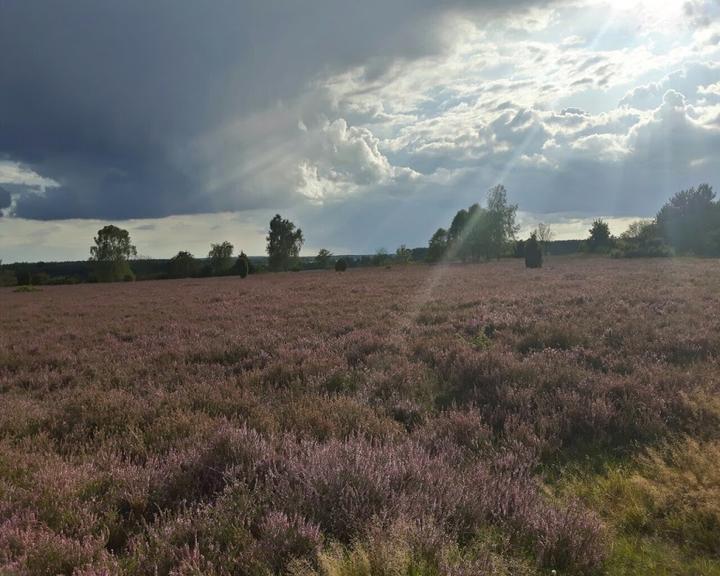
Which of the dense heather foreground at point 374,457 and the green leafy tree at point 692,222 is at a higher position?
the green leafy tree at point 692,222

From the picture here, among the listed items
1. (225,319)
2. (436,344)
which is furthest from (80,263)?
(436,344)

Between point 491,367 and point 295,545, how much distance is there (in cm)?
488

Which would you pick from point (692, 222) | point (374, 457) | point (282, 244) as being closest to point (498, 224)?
point (692, 222)

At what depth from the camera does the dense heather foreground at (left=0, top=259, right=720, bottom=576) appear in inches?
106

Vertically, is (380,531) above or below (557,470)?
above

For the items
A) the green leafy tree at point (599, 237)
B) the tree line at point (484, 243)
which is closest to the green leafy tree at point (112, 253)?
the tree line at point (484, 243)

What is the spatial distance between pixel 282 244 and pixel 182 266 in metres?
25.9

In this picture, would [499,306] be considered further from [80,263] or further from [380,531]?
[80,263]

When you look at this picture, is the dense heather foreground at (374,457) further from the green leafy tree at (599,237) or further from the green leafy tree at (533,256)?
the green leafy tree at (599,237)

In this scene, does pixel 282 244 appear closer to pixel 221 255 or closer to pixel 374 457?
pixel 221 255

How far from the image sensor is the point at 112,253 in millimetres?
100500

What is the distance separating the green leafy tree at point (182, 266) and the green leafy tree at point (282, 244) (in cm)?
1948

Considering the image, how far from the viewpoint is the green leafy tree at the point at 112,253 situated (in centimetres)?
9668

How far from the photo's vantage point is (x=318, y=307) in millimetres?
16766
